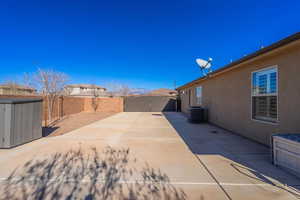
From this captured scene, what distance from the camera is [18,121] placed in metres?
4.63

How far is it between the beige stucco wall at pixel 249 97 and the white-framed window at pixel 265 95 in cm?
18

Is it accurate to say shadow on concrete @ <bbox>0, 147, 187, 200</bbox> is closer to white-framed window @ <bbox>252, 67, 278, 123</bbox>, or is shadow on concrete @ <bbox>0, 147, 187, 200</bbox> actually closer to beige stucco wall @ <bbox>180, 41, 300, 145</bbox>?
beige stucco wall @ <bbox>180, 41, 300, 145</bbox>

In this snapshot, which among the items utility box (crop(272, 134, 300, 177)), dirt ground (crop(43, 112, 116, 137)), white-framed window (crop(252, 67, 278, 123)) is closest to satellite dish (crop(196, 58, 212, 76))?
white-framed window (crop(252, 67, 278, 123))

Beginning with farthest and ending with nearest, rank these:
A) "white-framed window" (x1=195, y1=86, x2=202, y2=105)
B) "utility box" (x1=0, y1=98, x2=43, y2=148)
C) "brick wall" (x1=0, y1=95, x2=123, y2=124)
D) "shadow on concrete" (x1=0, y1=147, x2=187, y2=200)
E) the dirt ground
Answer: "white-framed window" (x1=195, y1=86, x2=202, y2=105), "brick wall" (x1=0, y1=95, x2=123, y2=124), the dirt ground, "utility box" (x1=0, y1=98, x2=43, y2=148), "shadow on concrete" (x1=0, y1=147, x2=187, y2=200)

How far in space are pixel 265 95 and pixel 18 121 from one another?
7.64 metres

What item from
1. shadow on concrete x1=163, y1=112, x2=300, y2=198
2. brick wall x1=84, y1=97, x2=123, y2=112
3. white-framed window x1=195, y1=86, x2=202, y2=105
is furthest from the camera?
brick wall x1=84, y1=97, x2=123, y2=112

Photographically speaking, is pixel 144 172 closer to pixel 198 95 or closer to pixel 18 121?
pixel 18 121

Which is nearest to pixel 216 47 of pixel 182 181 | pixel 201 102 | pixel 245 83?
pixel 201 102

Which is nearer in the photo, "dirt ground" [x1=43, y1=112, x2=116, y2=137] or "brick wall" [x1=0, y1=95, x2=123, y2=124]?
"dirt ground" [x1=43, y1=112, x2=116, y2=137]

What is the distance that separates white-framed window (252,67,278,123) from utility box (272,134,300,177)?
1.64m

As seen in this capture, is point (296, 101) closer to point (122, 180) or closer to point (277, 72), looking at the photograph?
point (277, 72)

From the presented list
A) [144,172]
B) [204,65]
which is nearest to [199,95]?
[204,65]

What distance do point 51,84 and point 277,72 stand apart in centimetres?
1190

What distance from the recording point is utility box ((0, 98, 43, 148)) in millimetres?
4387
